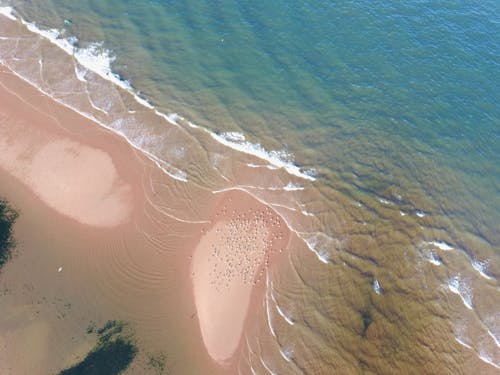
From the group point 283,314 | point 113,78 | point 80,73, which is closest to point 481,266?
point 283,314

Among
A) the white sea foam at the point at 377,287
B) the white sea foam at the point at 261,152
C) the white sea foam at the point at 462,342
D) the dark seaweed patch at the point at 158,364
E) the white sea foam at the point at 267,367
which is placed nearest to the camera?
the dark seaweed patch at the point at 158,364

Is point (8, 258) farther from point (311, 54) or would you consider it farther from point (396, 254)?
point (311, 54)

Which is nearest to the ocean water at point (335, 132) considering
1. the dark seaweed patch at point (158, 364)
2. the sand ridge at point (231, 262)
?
the sand ridge at point (231, 262)

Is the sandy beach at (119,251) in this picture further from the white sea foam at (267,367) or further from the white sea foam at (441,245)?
the white sea foam at (441,245)

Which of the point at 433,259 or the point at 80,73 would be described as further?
the point at 80,73

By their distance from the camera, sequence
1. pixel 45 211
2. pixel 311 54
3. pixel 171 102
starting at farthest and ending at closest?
1. pixel 311 54
2. pixel 171 102
3. pixel 45 211

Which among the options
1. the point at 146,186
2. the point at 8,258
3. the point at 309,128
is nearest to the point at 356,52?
the point at 309,128

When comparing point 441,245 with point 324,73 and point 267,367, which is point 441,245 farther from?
point 324,73
